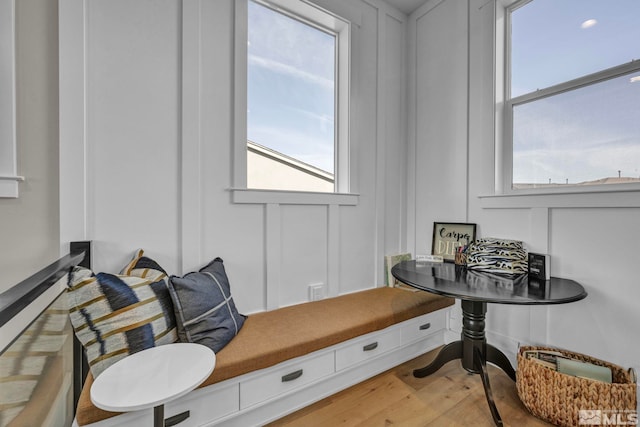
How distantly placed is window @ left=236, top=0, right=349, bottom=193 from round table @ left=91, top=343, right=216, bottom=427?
3.60 feet

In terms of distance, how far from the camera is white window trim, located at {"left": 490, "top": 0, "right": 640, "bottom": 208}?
168 centimetres

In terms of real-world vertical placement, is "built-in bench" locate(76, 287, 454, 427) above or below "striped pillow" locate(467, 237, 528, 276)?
below

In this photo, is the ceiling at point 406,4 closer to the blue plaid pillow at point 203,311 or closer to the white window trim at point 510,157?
the white window trim at point 510,157

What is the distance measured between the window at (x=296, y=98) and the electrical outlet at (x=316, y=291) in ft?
2.56

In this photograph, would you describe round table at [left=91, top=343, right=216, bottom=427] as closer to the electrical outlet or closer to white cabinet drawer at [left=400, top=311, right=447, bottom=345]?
the electrical outlet

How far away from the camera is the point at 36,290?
3.10ft

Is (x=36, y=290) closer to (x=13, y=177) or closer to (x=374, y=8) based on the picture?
(x=13, y=177)

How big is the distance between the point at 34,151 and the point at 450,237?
2753mm

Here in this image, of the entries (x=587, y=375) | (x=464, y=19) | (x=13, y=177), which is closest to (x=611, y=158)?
(x=587, y=375)

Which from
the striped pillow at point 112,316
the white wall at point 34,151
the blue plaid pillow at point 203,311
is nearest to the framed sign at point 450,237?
the blue plaid pillow at point 203,311

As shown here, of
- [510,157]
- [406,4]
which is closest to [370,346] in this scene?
[510,157]

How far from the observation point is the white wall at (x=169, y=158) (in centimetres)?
150

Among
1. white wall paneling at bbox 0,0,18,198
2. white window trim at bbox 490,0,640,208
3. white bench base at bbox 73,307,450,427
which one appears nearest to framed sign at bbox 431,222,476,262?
white window trim at bbox 490,0,640,208

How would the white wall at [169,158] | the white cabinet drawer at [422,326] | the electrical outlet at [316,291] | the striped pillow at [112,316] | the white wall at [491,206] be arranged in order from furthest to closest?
the electrical outlet at [316,291]
the white cabinet drawer at [422,326]
the white wall at [491,206]
the white wall at [169,158]
the striped pillow at [112,316]
